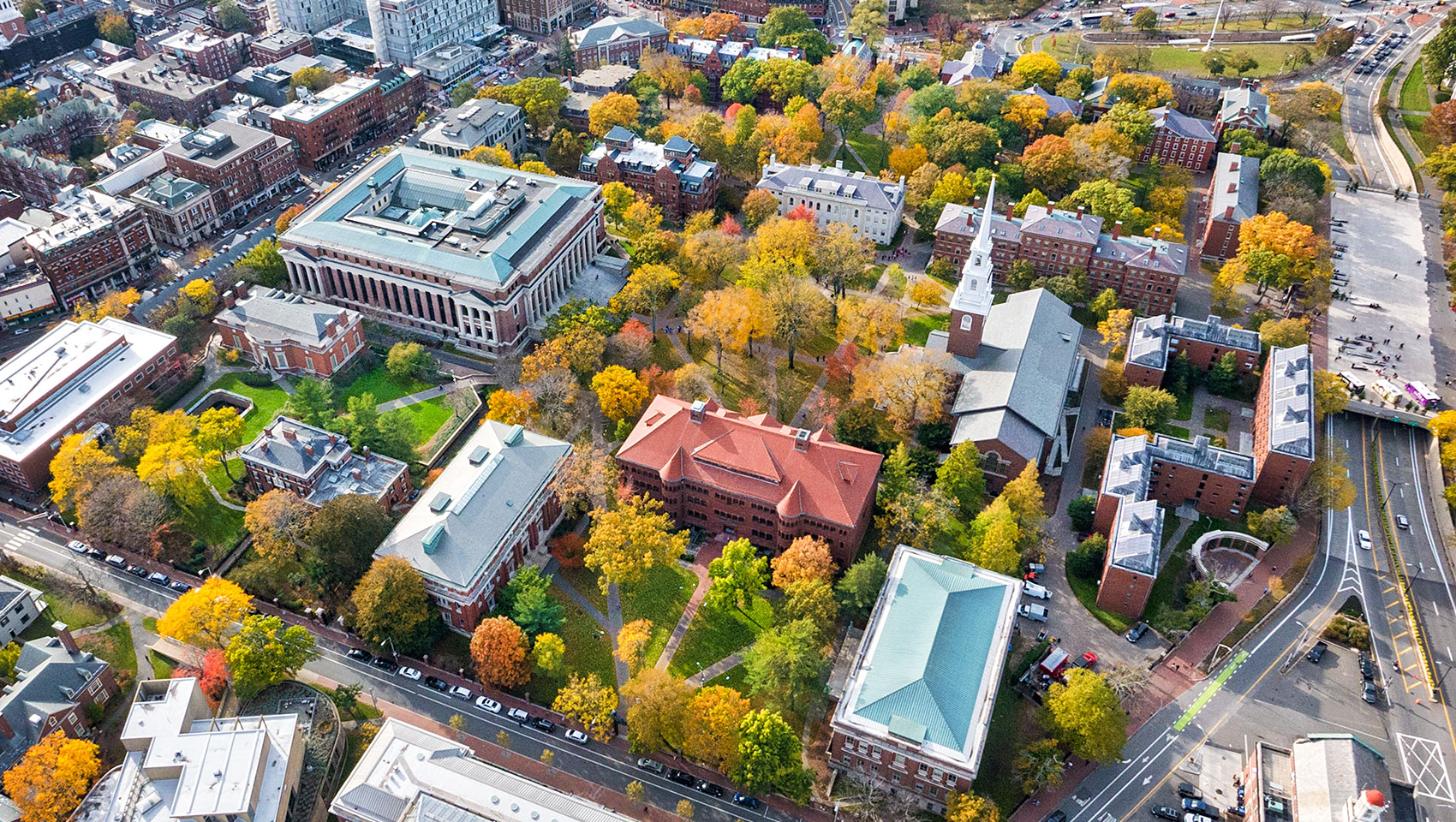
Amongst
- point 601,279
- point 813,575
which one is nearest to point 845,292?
point 601,279

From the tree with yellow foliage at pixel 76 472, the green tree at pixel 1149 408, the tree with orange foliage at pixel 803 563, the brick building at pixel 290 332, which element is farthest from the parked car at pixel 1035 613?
the tree with yellow foliage at pixel 76 472

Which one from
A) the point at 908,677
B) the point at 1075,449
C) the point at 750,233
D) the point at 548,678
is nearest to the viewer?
the point at 908,677

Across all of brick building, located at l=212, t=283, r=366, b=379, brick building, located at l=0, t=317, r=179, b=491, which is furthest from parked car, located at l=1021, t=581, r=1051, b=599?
brick building, located at l=0, t=317, r=179, b=491

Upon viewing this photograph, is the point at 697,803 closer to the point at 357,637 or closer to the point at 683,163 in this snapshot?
the point at 357,637

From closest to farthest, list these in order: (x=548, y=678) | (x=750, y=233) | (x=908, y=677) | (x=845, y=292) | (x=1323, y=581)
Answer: (x=908, y=677) < (x=548, y=678) < (x=1323, y=581) < (x=845, y=292) < (x=750, y=233)

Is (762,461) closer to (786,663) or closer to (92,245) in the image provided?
(786,663)

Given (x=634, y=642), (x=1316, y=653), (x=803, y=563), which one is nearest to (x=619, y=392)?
(x=803, y=563)
